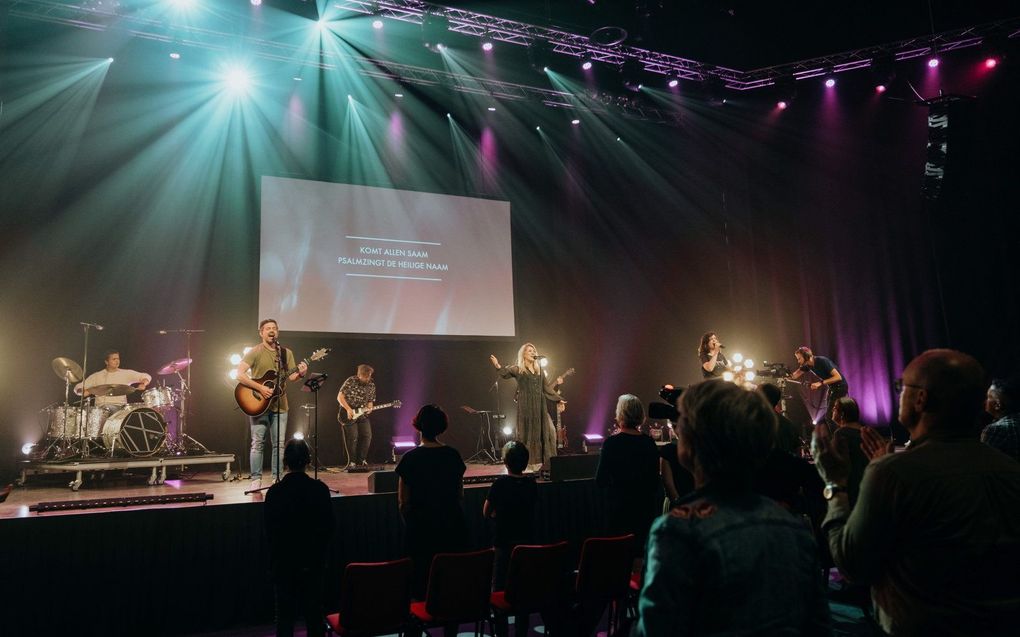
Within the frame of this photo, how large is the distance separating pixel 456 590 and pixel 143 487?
15.3 feet

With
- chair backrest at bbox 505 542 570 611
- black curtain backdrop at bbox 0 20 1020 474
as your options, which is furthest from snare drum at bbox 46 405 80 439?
chair backrest at bbox 505 542 570 611

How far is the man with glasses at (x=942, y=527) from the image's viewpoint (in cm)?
166

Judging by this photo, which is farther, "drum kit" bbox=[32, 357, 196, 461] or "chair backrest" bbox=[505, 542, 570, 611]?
"drum kit" bbox=[32, 357, 196, 461]

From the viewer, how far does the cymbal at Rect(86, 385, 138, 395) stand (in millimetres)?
7203

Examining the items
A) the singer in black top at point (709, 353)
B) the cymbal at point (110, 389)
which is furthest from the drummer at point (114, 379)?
the singer in black top at point (709, 353)

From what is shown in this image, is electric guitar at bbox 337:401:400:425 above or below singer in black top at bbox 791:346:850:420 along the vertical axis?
below

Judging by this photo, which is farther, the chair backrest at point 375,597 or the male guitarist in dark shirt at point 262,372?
the male guitarist in dark shirt at point 262,372

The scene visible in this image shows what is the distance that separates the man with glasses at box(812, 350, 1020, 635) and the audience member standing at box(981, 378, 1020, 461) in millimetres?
1488

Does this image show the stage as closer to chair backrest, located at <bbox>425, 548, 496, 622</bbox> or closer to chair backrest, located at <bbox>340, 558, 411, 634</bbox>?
chair backrest, located at <bbox>340, 558, 411, 634</bbox>

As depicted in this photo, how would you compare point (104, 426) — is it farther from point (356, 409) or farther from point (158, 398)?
point (356, 409)

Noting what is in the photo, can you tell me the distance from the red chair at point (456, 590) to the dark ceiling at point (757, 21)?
8.10 meters

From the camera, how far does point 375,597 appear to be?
3340 millimetres

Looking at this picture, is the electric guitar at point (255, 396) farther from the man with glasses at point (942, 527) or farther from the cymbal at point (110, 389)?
the man with glasses at point (942, 527)

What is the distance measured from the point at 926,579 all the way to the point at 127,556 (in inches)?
189
